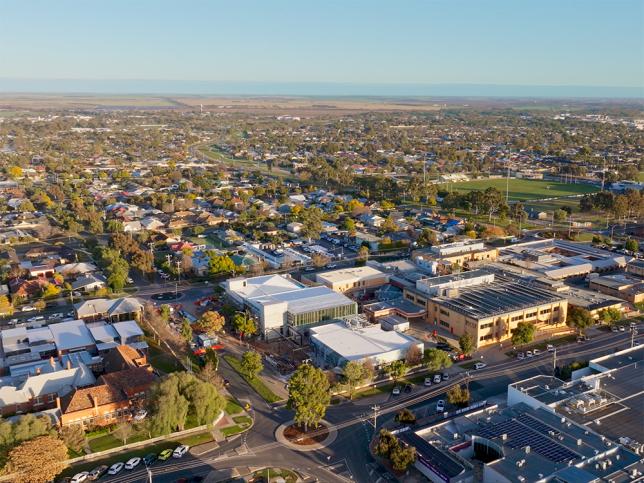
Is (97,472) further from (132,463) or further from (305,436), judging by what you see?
(305,436)

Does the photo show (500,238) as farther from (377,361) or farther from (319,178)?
(319,178)

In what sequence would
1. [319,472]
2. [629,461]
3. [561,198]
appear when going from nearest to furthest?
1. [629,461]
2. [319,472]
3. [561,198]

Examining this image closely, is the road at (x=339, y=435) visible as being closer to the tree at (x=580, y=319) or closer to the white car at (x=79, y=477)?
the white car at (x=79, y=477)

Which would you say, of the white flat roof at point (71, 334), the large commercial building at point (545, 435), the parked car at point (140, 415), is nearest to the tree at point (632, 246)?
the large commercial building at point (545, 435)

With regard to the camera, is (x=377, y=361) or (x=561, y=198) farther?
(x=561, y=198)

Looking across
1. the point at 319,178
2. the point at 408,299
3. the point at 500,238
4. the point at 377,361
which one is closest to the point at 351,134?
the point at 319,178

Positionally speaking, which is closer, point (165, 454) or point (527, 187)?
point (165, 454)

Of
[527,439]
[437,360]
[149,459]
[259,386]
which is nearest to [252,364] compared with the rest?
[259,386]

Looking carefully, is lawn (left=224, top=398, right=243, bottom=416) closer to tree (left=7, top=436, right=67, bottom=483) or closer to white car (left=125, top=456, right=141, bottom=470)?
white car (left=125, top=456, right=141, bottom=470)
